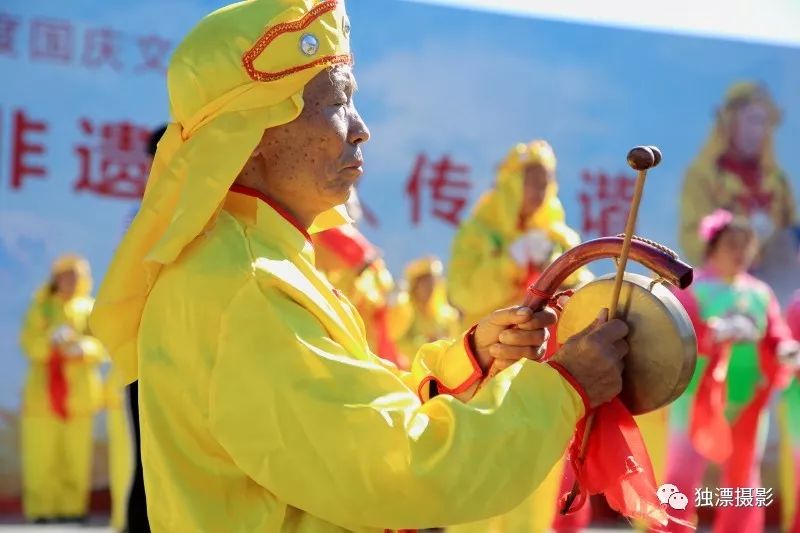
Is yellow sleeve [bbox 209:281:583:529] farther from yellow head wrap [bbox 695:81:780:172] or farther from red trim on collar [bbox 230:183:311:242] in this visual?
yellow head wrap [bbox 695:81:780:172]

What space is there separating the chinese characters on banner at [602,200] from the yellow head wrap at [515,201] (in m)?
4.22

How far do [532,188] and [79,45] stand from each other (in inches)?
186

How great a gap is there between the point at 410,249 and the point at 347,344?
833 centimetres

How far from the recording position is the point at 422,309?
11023 mm

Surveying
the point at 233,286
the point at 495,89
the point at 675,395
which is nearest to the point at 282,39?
the point at 233,286

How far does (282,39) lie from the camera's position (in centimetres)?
201

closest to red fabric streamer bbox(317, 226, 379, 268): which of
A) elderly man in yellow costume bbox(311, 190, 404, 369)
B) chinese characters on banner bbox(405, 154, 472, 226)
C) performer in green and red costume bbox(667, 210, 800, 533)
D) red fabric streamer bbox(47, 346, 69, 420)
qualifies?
elderly man in yellow costume bbox(311, 190, 404, 369)

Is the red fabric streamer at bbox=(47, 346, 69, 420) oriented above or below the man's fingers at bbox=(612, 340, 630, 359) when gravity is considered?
below

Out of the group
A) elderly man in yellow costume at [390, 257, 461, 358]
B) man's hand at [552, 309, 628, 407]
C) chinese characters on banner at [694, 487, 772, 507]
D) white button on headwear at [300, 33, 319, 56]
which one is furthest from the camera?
elderly man in yellow costume at [390, 257, 461, 358]

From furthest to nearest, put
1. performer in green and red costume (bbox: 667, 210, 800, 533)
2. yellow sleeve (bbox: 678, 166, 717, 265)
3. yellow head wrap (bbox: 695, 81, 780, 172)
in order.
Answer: yellow head wrap (bbox: 695, 81, 780, 172)
yellow sleeve (bbox: 678, 166, 717, 265)
performer in green and red costume (bbox: 667, 210, 800, 533)

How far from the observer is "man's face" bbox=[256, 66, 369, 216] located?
2.07 metres

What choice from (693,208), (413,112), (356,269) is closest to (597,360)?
(356,269)

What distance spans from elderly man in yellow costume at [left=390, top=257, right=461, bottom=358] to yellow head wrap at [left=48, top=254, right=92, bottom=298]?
7.71 ft

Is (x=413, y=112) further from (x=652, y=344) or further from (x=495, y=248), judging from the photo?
(x=652, y=344)
